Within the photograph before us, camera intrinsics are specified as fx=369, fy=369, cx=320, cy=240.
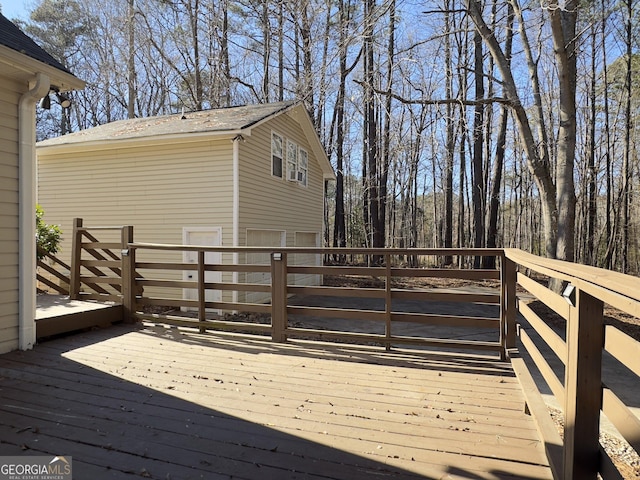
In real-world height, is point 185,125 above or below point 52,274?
above

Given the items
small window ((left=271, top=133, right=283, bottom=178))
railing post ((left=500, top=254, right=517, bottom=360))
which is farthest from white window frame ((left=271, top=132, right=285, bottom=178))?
railing post ((left=500, top=254, right=517, bottom=360))

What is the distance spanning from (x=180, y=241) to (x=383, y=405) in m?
7.20

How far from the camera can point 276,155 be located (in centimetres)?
1009

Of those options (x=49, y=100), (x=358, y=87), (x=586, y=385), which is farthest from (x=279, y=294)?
(x=358, y=87)

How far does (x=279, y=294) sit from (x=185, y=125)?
650 cm

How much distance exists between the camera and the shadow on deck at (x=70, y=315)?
3.98 m

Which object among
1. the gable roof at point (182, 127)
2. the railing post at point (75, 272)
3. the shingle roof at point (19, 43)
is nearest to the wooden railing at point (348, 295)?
the railing post at point (75, 272)

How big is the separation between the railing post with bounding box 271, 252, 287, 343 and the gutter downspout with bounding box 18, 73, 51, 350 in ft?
7.96

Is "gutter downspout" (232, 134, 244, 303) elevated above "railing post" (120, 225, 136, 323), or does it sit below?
above

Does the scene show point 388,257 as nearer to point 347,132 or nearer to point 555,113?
point 347,132

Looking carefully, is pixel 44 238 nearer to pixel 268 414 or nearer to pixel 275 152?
pixel 275 152

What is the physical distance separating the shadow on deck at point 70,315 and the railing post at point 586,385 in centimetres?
463

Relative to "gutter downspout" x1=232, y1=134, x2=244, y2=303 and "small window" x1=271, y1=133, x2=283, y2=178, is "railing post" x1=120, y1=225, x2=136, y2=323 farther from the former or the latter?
"small window" x1=271, y1=133, x2=283, y2=178

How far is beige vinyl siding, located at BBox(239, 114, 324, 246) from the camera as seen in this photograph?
8.58 meters
